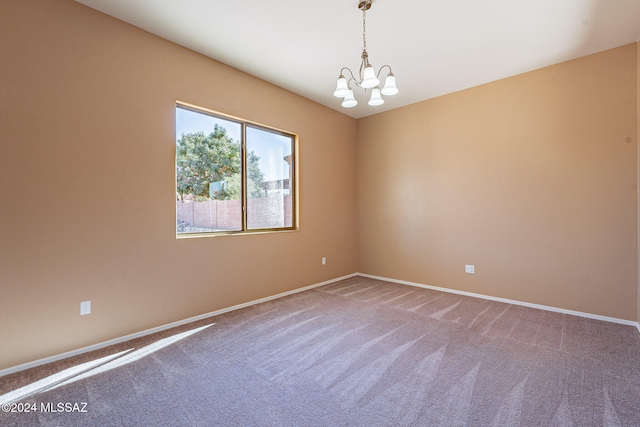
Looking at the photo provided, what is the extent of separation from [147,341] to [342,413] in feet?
6.48

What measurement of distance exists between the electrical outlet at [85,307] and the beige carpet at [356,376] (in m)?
0.36

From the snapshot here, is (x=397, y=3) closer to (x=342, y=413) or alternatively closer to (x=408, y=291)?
(x=342, y=413)

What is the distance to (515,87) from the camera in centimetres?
373

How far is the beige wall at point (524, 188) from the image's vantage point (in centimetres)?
312

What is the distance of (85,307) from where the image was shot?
2480 millimetres

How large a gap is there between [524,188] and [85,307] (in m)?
4.93

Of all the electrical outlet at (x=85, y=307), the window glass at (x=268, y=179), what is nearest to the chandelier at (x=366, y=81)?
the window glass at (x=268, y=179)

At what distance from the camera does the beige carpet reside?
1.71 meters

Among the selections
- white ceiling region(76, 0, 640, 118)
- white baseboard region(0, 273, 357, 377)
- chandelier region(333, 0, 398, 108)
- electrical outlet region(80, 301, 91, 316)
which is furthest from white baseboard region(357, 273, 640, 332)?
electrical outlet region(80, 301, 91, 316)

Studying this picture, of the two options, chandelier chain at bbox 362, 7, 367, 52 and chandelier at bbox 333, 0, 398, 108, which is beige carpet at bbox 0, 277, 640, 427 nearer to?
chandelier at bbox 333, 0, 398, 108

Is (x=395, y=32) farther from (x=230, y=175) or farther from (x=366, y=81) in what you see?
(x=230, y=175)

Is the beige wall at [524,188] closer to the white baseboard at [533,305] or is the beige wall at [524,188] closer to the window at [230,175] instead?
the white baseboard at [533,305]

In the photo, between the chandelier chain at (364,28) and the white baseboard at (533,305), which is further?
the white baseboard at (533,305)

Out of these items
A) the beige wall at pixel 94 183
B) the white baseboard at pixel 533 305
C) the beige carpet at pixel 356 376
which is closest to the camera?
the beige carpet at pixel 356 376
